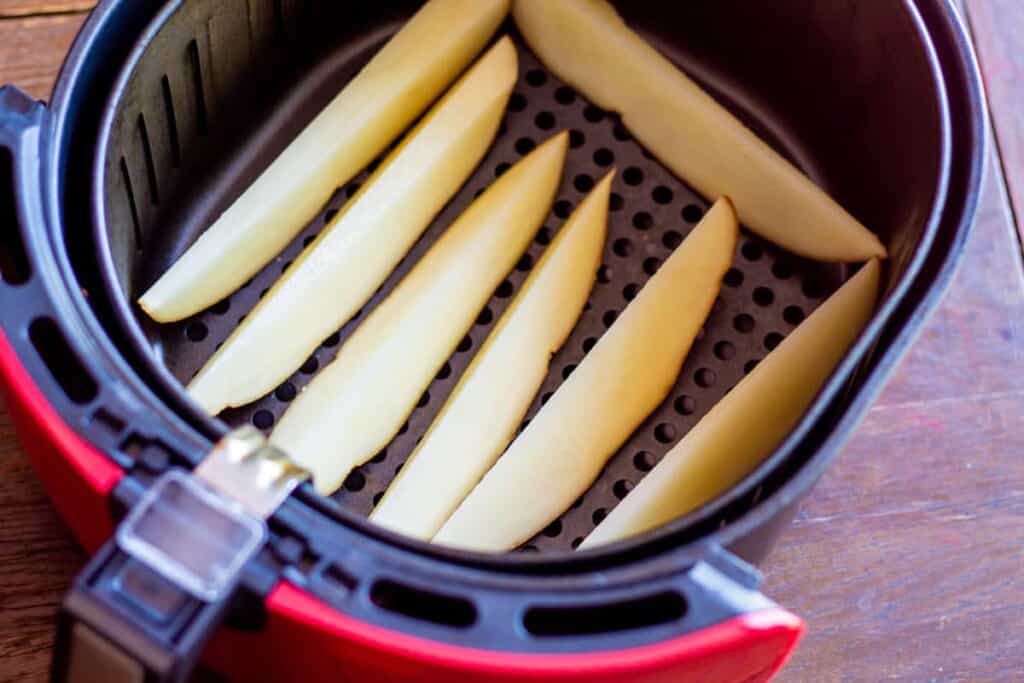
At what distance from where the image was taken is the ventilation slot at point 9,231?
49 centimetres

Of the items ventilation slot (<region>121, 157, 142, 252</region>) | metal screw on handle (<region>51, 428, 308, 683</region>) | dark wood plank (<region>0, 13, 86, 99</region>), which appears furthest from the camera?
dark wood plank (<region>0, 13, 86, 99</region>)

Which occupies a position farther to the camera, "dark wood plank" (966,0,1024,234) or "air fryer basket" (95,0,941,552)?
"dark wood plank" (966,0,1024,234)

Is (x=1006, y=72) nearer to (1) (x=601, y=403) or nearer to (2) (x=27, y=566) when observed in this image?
(1) (x=601, y=403)

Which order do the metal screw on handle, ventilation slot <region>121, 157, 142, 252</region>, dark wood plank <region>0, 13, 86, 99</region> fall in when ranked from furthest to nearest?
1. dark wood plank <region>0, 13, 86, 99</region>
2. ventilation slot <region>121, 157, 142, 252</region>
3. the metal screw on handle

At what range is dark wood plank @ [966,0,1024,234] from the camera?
2.43 ft

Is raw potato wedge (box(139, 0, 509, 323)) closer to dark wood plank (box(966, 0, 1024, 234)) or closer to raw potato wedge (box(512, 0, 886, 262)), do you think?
raw potato wedge (box(512, 0, 886, 262))

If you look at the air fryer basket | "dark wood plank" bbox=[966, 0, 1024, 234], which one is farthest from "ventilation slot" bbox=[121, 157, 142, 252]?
"dark wood plank" bbox=[966, 0, 1024, 234]

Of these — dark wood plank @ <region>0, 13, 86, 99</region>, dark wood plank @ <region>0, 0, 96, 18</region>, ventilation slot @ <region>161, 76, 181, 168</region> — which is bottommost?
ventilation slot @ <region>161, 76, 181, 168</region>

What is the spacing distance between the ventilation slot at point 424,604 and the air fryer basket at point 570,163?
0.14m

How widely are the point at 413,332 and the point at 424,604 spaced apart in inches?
7.1

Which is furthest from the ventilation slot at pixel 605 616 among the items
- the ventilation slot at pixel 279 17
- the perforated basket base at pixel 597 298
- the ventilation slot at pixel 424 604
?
the ventilation slot at pixel 279 17

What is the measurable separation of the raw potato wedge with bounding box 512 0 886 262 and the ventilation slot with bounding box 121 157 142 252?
0.76 ft

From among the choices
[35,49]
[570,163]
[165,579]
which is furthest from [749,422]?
[35,49]

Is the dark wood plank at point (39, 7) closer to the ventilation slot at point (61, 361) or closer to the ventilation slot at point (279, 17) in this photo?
the ventilation slot at point (279, 17)
